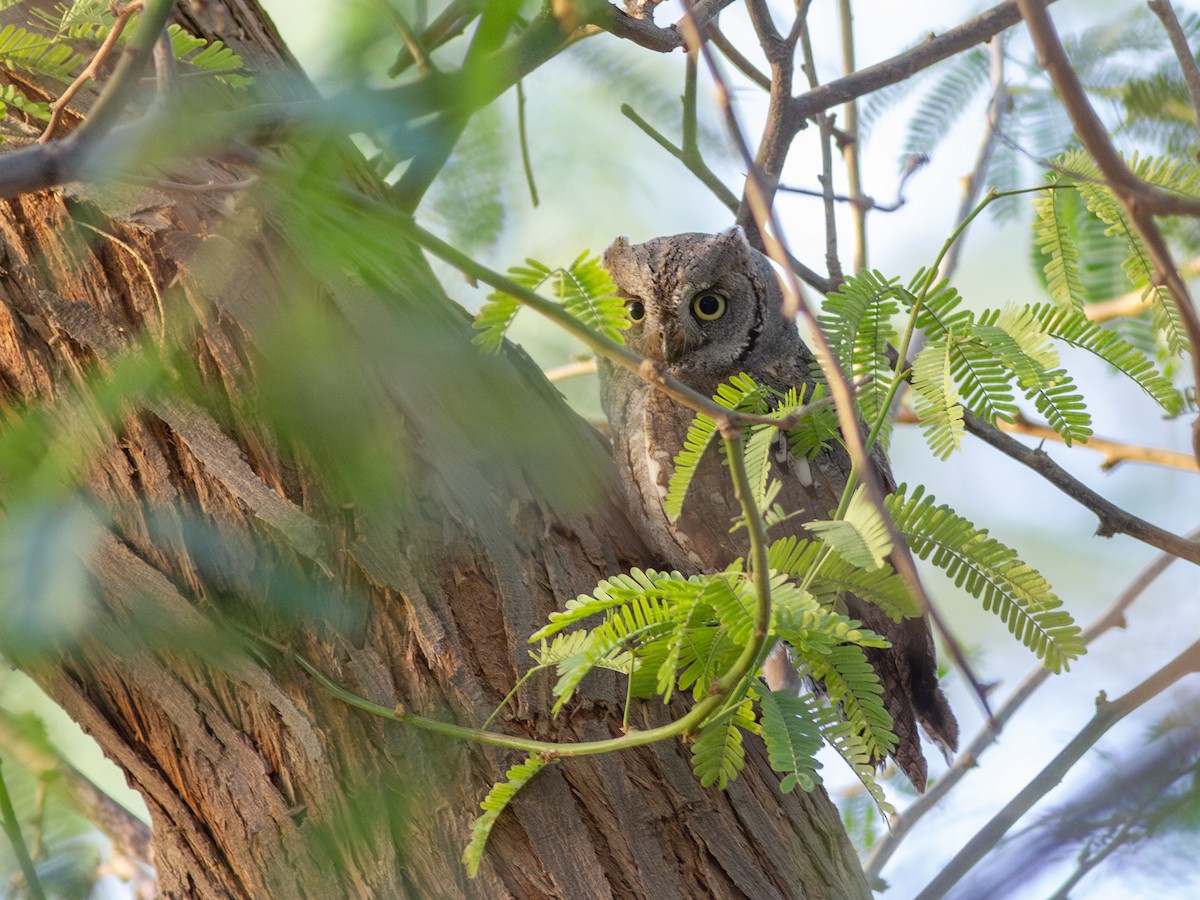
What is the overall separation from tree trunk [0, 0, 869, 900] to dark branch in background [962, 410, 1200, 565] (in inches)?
29.0

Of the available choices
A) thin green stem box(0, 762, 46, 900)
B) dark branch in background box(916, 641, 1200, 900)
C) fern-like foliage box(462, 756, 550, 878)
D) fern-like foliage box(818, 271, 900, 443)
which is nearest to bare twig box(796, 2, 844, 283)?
fern-like foliage box(818, 271, 900, 443)

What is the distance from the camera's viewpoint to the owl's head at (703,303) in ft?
7.79

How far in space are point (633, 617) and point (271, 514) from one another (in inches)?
22.4

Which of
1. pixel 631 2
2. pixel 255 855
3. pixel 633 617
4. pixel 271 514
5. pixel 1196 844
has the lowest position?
pixel 255 855

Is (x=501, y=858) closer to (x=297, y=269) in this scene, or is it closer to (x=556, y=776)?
(x=556, y=776)

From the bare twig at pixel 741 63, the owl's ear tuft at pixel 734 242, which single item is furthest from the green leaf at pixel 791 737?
the bare twig at pixel 741 63

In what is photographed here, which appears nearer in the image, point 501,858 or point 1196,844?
point 1196,844

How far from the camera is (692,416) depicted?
7.16 feet

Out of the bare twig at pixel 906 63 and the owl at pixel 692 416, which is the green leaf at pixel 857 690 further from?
the bare twig at pixel 906 63

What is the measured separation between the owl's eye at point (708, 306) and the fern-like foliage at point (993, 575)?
1.34 metres

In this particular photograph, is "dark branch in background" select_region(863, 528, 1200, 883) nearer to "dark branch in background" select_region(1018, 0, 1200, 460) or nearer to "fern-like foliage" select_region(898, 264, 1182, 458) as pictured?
"fern-like foliage" select_region(898, 264, 1182, 458)

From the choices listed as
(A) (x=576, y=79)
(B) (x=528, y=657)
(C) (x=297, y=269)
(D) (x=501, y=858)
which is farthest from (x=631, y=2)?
(D) (x=501, y=858)

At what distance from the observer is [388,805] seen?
4.89 ft

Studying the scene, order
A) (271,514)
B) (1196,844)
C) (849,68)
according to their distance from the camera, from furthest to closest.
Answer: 1. (849,68)
2. (271,514)
3. (1196,844)
